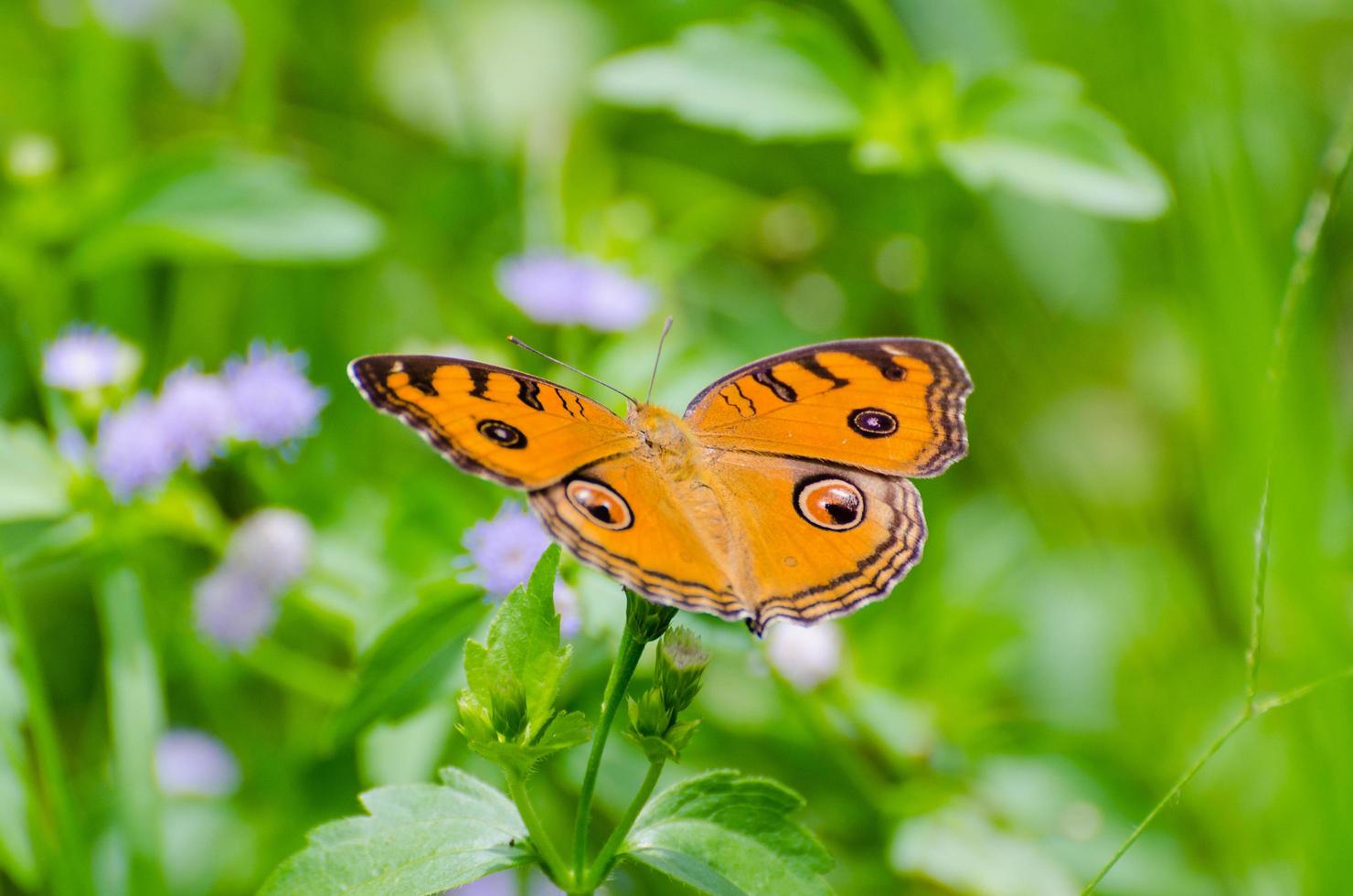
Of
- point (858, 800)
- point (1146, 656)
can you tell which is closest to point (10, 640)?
point (858, 800)

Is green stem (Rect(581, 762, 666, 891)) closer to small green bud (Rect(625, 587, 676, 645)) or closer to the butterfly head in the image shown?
small green bud (Rect(625, 587, 676, 645))

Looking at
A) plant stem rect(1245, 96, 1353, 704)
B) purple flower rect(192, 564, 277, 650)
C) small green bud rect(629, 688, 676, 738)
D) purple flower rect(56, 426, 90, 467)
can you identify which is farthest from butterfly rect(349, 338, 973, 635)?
purple flower rect(56, 426, 90, 467)

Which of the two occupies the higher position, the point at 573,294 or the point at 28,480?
the point at 573,294

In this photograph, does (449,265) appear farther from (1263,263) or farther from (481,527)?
(1263,263)

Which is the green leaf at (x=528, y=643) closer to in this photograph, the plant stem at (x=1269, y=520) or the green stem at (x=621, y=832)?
the green stem at (x=621, y=832)

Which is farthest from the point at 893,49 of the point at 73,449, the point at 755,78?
the point at 73,449

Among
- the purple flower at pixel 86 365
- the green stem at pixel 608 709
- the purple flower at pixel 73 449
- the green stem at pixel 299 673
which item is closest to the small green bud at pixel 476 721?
the green stem at pixel 608 709

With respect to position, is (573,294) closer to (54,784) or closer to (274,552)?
(274,552)
